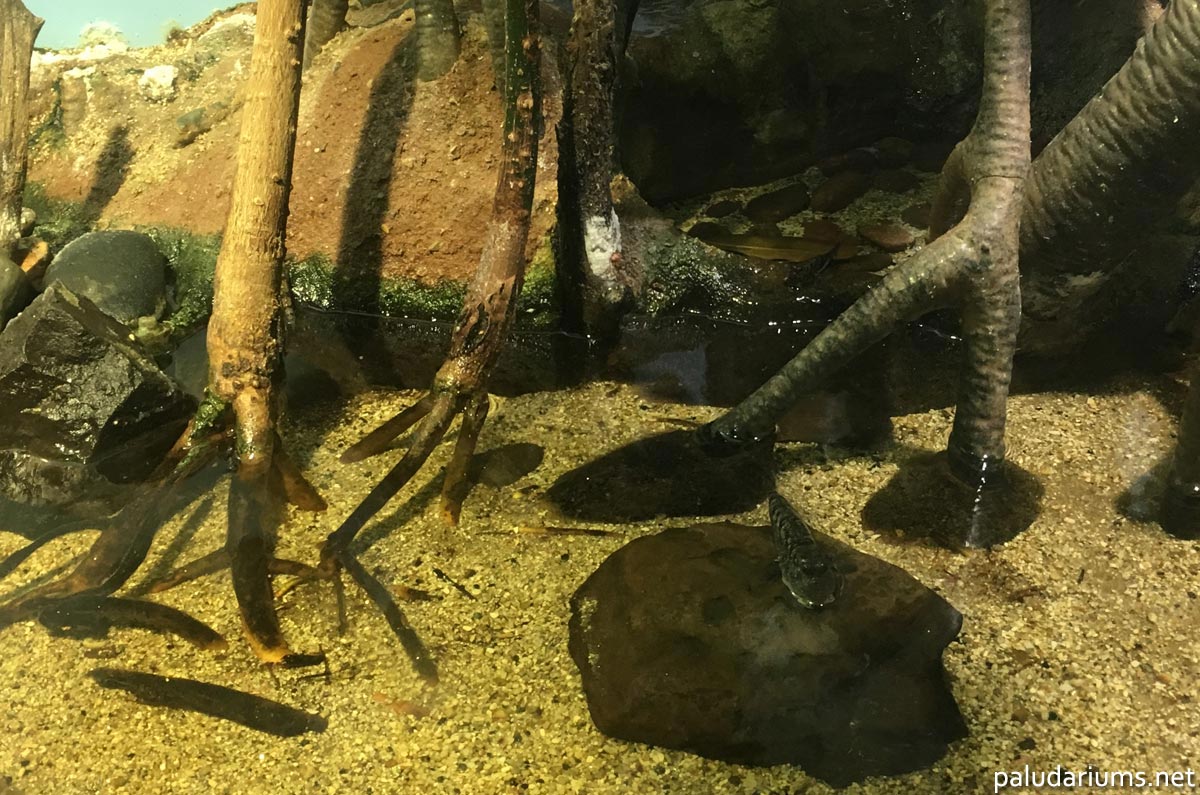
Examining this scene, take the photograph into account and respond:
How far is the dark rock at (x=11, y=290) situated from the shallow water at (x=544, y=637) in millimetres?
1448

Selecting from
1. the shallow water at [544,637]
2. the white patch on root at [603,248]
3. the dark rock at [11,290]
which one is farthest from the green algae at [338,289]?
the shallow water at [544,637]

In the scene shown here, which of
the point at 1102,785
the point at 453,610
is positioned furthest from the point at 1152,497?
the point at 453,610

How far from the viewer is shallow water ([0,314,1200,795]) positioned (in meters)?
1.92

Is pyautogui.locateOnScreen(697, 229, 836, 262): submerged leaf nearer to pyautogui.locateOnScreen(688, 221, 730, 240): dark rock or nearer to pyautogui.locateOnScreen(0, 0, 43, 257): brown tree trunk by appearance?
pyautogui.locateOnScreen(688, 221, 730, 240): dark rock

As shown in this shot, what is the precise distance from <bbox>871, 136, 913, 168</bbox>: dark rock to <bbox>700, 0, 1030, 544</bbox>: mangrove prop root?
1779mm

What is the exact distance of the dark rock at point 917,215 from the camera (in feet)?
13.0

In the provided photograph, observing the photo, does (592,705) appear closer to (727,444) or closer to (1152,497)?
(727,444)

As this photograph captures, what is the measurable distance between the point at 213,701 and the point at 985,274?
2.54 metres

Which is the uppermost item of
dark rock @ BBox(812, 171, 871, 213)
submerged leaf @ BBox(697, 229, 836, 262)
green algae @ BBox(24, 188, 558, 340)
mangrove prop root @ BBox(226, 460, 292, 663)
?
dark rock @ BBox(812, 171, 871, 213)

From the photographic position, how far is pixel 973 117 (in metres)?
4.25

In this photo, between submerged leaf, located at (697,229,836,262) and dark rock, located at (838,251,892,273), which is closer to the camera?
dark rock, located at (838,251,892,273)

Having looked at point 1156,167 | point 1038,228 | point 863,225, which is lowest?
point 863,225

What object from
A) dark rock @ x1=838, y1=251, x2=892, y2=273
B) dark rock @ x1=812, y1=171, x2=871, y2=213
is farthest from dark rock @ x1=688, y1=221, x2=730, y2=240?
dark rock @ x1=838, y1=251, x2=892, y2=273

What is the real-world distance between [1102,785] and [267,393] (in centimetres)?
269
